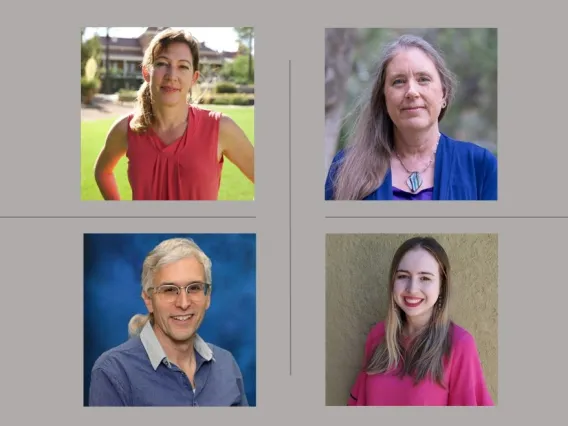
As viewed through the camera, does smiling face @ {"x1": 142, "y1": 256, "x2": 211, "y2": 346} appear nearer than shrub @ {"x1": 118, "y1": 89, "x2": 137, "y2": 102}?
Yes

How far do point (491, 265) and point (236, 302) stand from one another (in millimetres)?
1283

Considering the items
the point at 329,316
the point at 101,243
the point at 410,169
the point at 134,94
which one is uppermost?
the point at 134,94

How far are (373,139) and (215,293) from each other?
109 cm

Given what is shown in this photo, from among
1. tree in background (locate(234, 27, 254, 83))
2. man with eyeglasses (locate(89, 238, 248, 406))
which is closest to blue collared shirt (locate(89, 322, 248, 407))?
man with eyeglasses (locate(89, 238, 248, 406))

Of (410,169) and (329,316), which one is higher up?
(410,169)

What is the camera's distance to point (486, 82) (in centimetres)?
569

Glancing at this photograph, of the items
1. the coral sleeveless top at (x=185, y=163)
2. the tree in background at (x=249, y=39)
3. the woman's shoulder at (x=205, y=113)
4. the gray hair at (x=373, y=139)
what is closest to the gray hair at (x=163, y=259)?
the coral sleeveless top at (x=185, y=163)

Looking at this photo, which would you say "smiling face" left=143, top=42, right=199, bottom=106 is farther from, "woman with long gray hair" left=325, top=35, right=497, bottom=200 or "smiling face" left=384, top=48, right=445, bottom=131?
"smiling face" left=384, top=48, right=445, bottom=131

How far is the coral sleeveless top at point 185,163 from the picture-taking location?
18.7 ft

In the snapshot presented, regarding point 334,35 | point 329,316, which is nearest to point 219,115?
point 334,35

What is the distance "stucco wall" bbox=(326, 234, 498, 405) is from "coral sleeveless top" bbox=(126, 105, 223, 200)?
69cm

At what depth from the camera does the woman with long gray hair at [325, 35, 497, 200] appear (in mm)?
5535

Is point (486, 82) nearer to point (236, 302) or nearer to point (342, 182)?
point (342, 182)

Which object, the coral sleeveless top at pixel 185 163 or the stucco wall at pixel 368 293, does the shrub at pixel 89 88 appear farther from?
the stucco wall at pixel 368 293
